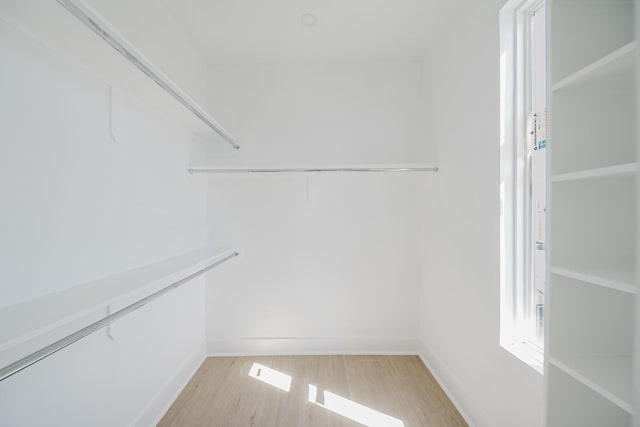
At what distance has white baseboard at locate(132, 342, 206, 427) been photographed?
1.58 m

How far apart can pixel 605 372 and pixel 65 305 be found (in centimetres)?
147

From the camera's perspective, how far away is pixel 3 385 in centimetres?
83

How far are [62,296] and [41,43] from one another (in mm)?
805

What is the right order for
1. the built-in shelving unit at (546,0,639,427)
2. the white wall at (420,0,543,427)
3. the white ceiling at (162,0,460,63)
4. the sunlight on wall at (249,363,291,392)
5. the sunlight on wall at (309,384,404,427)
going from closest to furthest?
the built-in shelving unit at (546,0,639,427) → the white wall at (420,0,543,427) → the sunlight on wall at (309,384,404,427) → the white ceiling at (162,0,460,63) → the sunlight on wall at (249,363,291,392)

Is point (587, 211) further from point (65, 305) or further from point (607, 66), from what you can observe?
point (65, 305)

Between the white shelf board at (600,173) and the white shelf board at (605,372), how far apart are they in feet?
1.63

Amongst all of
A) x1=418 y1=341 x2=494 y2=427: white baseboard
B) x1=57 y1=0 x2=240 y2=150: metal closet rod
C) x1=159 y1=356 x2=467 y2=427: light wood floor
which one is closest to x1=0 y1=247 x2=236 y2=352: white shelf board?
x1=57 y1=0 x2=240 y2=150: metal closet rod

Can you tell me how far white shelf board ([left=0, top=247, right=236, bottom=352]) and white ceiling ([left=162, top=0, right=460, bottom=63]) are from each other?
161cm

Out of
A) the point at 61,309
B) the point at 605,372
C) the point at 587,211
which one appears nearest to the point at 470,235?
the point at 587,211

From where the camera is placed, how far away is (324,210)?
2510 mm

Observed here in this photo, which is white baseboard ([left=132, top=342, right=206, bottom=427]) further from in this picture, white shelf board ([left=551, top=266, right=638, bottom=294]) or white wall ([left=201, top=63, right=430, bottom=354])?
white shelf board ([left=551, top=266, right=638, bottom=294])

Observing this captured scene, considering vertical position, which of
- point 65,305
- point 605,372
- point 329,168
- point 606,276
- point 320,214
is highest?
point 329,168

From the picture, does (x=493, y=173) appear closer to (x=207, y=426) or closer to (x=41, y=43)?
(x=41, y=43)

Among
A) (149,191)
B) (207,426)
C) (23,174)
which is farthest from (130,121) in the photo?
(207,426)
